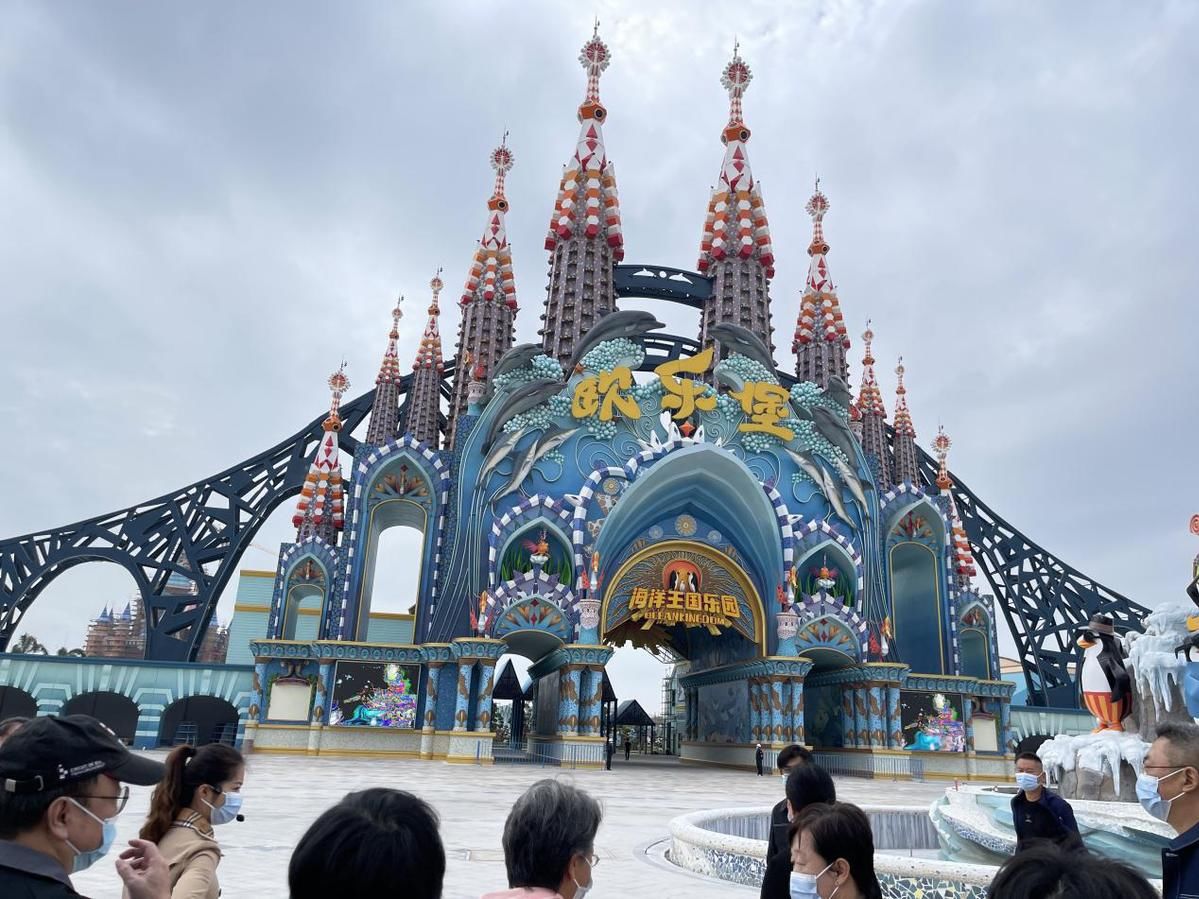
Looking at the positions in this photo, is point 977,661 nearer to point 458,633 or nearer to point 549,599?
point 549,599

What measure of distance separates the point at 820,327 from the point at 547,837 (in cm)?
3873

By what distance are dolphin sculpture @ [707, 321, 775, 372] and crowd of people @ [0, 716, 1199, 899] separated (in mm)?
28022

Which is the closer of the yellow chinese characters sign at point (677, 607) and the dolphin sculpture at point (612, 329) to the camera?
the yellow chinese characters sign at point (677, 607)

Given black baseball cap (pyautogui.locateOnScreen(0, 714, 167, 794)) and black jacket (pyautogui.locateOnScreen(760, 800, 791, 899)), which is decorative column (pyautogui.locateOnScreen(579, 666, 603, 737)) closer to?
black jacket (pyautogui.locateOnScreen(760, 800, 791, 899))

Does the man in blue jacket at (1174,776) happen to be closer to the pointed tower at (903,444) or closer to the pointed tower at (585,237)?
the pointed tower at (585,237)

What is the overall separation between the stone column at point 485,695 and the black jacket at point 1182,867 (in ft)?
81.1

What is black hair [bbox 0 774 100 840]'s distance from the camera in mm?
2377

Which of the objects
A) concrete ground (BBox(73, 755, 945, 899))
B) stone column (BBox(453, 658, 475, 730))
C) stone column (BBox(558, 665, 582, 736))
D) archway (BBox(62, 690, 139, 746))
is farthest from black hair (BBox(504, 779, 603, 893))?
archway (BBox(62, 690, 139, 746))

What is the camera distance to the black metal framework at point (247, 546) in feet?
112

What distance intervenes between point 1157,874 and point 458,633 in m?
21.4

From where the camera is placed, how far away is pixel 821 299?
130 feet

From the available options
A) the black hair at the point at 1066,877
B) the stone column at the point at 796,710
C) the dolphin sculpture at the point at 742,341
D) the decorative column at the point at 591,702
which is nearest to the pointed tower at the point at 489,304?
the dolphin sculpture at the point at 742,341

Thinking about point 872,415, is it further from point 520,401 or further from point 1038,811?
point 1038,811

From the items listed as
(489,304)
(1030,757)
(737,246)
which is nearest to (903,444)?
(737,246)
